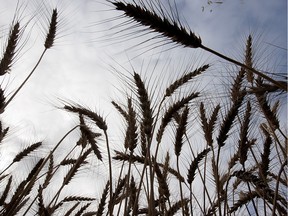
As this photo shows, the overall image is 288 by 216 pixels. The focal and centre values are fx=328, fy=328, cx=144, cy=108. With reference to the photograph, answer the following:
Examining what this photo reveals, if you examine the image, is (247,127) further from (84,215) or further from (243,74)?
(84,215)

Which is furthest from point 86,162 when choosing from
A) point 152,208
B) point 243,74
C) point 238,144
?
Result: point 243,74

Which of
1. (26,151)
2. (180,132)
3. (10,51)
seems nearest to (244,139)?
(180,132)

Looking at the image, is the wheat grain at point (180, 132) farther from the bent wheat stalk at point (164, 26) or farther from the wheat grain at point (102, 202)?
the bent wheat stalk at point (164, 26)

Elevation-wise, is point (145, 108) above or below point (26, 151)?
below

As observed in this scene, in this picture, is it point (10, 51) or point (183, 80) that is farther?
point (183, 80)

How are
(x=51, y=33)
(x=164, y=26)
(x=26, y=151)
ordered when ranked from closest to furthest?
(x=164, y=26), (x=51, y=33), (x=26, y=151)

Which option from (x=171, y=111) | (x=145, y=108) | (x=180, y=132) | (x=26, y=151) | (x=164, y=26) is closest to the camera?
(x=164, y=26)

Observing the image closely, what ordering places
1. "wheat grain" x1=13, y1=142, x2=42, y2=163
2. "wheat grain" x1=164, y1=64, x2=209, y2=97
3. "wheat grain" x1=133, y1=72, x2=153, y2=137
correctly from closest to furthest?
"wheat grain" x1=133, y1=72, x2=153, y2=137
"wheat grain" x1=164, y1=64, x2=209, y2=97
"wheat grain" x1=13, y1=142, x2=42, y2=163

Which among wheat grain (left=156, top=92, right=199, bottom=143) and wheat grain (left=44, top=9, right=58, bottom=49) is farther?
wheat grain (left=44, top=9, right=58, bottom=49)

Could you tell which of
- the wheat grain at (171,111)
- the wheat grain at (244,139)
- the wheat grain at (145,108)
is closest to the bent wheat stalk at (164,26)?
the wheat grain at (145,108)

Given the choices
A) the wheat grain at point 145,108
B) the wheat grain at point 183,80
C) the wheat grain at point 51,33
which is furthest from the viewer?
the wheat grain at point 51,33

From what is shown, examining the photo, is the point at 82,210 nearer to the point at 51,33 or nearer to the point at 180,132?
the point at 180,132

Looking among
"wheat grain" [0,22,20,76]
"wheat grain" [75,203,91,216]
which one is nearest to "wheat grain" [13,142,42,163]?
"wheat grain" [75,203,91,216]

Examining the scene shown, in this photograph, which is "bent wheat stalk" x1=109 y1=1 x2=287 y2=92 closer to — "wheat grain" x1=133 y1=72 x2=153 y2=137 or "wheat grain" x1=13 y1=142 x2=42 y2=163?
"wheat grain" x1=133 y1=72 x2=153 y2=137
